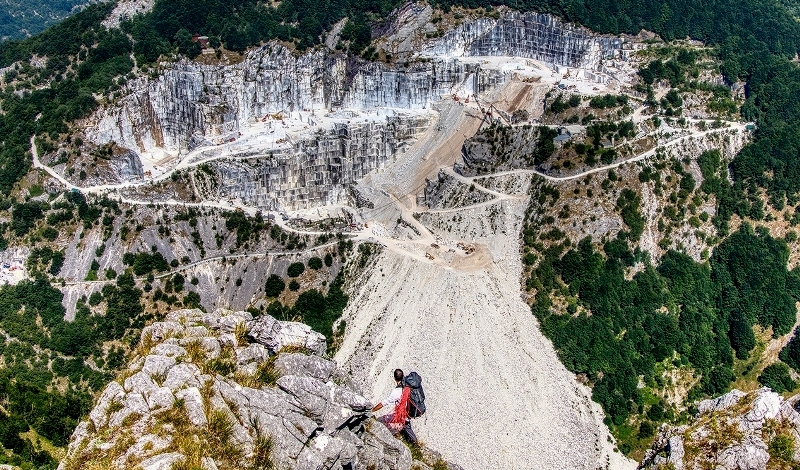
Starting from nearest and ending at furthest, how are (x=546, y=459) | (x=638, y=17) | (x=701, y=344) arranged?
(x=546, y=459)
(x=701, y=344)
(x=638, y=17)

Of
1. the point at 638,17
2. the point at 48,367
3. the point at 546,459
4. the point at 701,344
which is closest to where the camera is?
the point at 546,459

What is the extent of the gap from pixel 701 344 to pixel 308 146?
48.7 meters

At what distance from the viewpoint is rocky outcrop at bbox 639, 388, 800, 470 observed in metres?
28.8

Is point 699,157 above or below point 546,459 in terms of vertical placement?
above

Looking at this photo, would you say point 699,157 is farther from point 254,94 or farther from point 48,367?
point 48,367

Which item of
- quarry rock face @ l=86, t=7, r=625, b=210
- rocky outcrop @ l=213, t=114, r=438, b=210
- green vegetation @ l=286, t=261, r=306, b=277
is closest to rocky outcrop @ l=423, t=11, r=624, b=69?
quarry rock face @ l=86, t=7, r=625, b=210

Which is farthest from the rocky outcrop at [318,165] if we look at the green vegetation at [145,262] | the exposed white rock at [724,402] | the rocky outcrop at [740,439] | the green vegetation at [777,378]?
the rocky outcrop at [740,439]

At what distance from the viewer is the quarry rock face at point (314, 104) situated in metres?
98.5

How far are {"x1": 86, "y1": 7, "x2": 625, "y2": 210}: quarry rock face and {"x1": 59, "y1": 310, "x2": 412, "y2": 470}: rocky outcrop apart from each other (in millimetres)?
65213

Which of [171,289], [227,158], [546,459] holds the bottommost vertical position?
[546,459]

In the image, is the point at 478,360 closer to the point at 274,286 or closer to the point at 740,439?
the point at 274,286

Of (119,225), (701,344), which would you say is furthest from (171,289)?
(701,344)

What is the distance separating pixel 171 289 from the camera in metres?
87.2

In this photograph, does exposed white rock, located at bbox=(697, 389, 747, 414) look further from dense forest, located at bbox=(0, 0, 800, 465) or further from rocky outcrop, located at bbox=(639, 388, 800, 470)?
dense forest, located at bbox=(0, 0, 800, 465)
